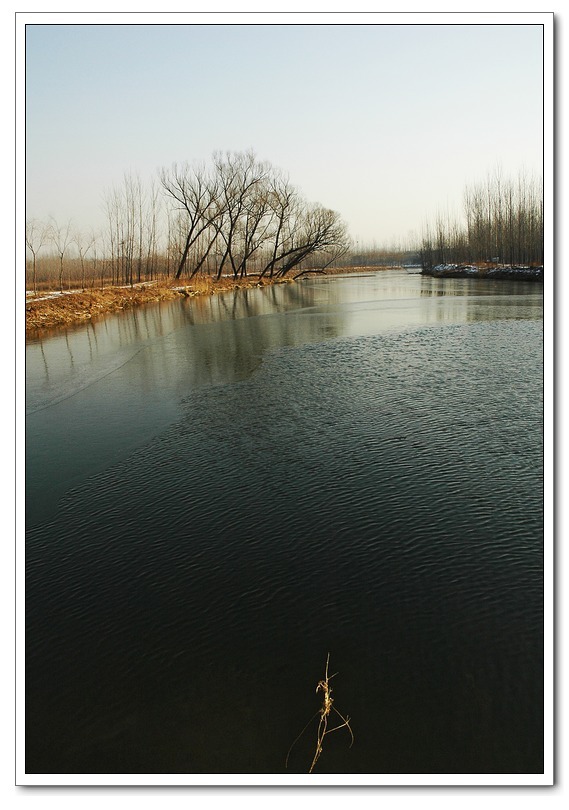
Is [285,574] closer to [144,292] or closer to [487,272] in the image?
[144,292]

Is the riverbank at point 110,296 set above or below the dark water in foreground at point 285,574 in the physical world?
above

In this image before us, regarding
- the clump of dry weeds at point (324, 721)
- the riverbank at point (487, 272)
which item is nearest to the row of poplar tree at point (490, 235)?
the riverbank at point (487, 272)

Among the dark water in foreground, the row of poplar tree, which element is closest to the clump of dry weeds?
→ the dark water in foreground

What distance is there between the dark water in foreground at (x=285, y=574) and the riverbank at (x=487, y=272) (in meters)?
8.89

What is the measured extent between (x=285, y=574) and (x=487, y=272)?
1956 centimetres

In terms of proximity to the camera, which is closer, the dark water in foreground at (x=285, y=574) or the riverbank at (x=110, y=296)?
the dark water in foreground at (x=285, y=574)

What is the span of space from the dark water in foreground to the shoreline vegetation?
25.1 feet

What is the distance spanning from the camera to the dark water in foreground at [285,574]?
2793mm

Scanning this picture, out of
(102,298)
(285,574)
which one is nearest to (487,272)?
(102,298)

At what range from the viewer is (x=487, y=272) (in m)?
21.4

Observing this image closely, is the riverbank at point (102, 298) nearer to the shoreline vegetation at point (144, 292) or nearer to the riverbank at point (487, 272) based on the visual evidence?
the shoreline vegetation at point (144, 292)

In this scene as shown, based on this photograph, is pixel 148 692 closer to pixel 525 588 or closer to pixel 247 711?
pixel 247 711

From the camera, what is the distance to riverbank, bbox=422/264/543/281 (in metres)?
16.0

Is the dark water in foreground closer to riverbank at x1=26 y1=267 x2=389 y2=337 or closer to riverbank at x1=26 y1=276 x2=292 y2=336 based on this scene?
riverbank at x1=26 y1=276 x2=292 y2=336
